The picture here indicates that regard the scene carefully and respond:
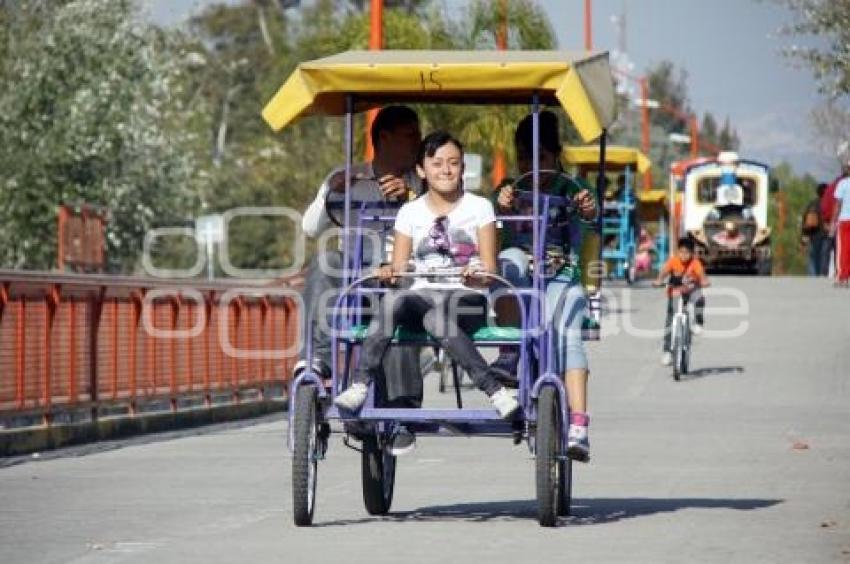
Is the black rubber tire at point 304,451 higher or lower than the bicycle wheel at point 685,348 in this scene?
higher

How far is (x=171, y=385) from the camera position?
26500mm

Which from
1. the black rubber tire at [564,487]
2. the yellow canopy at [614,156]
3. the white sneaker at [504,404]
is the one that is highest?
the yellow canopy at [614,156]

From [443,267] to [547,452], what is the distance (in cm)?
115

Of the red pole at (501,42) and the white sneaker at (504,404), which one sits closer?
the white sneaker at (504,404)

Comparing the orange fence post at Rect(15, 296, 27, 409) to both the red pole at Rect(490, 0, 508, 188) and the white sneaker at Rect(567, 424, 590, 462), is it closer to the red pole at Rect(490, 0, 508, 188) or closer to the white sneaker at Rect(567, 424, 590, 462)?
the white sneaker at Rect(567, 424, 590, 462)

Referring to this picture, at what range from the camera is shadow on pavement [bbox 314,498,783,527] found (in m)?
13.6

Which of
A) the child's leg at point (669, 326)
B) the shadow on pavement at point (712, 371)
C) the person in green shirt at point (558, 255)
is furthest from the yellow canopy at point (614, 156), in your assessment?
the person in green shirt at point (558, 255)

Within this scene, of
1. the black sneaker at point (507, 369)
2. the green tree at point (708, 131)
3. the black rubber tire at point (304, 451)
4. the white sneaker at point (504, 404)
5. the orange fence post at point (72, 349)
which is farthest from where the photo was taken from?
the green tree at point (708, 131)

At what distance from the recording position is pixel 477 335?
13094mm

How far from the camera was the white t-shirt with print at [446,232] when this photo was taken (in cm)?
1319

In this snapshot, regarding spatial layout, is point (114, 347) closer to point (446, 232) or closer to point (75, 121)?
point (446, 232)

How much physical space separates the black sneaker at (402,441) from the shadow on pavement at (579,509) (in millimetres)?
410

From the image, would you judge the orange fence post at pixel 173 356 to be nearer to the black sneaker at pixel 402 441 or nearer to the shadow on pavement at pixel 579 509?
the shadow on pavement at pixel 579 509

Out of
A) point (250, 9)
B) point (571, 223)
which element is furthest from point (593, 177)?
point (250, 9)
